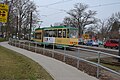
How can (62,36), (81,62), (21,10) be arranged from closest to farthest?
1. (81,62)
2. (62,36)
3. (21,10)

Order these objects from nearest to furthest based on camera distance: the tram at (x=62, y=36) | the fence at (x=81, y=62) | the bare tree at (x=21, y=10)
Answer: the fence at (x=81, y=62)
the tram at (x=62, y=36)
the bare tree at (x=21, y=10)

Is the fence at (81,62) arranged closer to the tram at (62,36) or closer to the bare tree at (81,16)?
the tram at (62,36)

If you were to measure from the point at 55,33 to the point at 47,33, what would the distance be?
3390 mm

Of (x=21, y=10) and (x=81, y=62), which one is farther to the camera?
(x=21, y=10)

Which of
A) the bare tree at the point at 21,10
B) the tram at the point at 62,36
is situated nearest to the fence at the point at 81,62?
the tram at the point at 62,36

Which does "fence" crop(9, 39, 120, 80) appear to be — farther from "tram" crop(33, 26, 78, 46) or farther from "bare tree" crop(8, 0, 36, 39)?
"bare tree" crop(8, 0, 36, 39)

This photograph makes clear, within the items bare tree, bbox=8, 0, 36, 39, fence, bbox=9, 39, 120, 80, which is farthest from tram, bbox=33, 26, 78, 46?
bare tree, bbox=8, 0, 36, 39

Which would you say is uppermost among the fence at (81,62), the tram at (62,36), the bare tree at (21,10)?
the bare tree at (21,10)

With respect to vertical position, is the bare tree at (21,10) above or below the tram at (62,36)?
above

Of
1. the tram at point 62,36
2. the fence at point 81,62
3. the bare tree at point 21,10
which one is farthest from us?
the bare tree at point 21,10

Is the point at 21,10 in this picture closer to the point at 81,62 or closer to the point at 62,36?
the point at 62,36

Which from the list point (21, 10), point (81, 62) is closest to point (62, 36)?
point (81, 62)

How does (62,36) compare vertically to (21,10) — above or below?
below

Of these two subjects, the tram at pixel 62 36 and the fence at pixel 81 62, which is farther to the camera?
the tram at pixel 62 36
